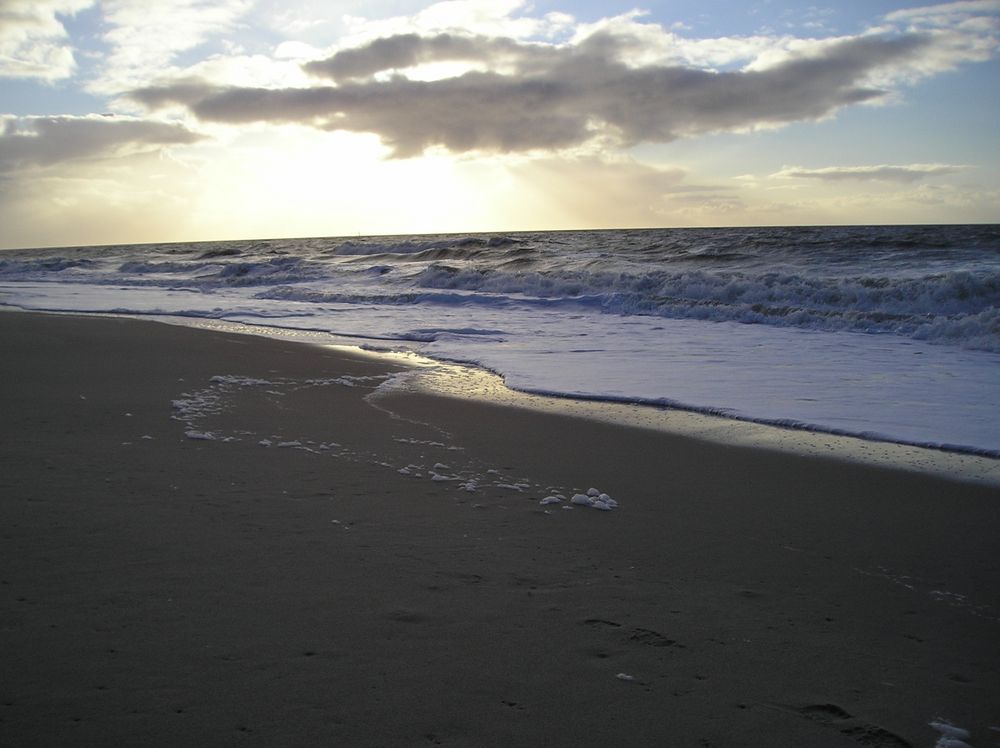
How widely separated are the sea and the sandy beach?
6.56 ft

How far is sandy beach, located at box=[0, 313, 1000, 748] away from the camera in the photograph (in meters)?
2.02

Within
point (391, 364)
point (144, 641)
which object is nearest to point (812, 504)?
point (144, 641)

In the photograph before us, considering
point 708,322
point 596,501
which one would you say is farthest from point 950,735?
point 708,322

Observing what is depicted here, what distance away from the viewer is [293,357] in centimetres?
902

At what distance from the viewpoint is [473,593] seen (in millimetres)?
2771

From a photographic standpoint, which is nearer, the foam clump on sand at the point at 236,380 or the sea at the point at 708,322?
the sea at the point at 708,322

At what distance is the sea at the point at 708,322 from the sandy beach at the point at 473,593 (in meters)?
2.00

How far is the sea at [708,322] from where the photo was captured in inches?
269

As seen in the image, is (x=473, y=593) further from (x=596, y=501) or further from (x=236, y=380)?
(x=236, y=380)

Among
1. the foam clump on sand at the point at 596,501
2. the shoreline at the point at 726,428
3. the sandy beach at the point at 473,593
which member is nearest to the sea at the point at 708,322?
the shoreline at the point at 726,428

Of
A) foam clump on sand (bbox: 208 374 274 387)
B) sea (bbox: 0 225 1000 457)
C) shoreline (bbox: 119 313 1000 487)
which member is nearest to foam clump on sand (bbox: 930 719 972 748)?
shoreline (bbox: 119 313 1000 487)

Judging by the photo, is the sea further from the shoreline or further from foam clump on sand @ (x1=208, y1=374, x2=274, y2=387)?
foam clump on sand @ (x1=208, y1=374, x2=274, y2=387)

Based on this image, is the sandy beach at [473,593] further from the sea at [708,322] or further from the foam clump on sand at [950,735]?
the sea at [708,322]

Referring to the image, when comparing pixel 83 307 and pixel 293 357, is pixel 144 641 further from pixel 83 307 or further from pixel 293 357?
pixel 83 307
